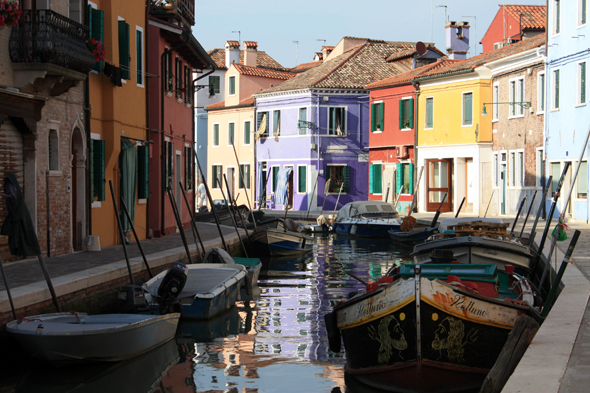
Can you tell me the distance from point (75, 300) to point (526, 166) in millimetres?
23371

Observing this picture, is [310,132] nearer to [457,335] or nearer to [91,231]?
[91,231]

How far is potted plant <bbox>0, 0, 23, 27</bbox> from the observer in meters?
12.5

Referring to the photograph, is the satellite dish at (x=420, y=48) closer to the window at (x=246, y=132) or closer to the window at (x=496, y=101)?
the window at (x=496, y=101)

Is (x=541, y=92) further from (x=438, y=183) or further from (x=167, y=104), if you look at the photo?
(x=167, y=104)

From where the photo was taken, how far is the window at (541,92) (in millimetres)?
29742

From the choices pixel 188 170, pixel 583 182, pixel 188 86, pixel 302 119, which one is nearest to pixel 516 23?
pixel 302 119

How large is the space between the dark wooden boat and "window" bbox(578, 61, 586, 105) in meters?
20.1

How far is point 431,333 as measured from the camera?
816 centimetres

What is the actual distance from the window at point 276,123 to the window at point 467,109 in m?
12.3

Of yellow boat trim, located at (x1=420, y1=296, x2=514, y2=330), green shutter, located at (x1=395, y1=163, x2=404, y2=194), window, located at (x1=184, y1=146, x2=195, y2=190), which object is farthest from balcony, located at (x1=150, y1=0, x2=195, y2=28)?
green shutter, located at (x1=395, y1=163, x2=404, y2=194)

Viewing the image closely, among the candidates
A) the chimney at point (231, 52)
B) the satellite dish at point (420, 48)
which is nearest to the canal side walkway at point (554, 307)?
the satellite dish at point (420, 48)

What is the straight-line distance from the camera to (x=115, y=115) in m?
17.8

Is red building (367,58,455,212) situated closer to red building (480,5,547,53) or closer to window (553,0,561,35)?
red building (480,5,547,53)

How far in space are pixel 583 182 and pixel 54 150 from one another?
18.4 meters
